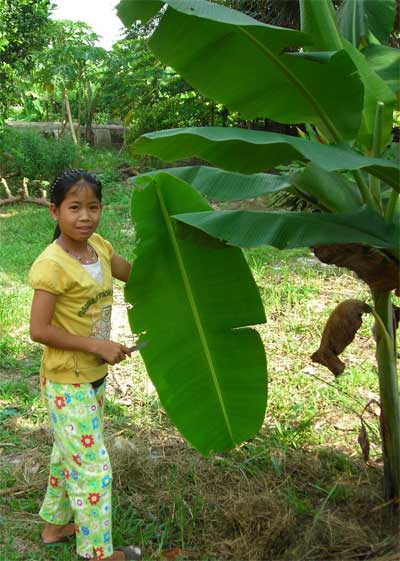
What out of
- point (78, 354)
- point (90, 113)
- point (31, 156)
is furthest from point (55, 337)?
point (90, 113)

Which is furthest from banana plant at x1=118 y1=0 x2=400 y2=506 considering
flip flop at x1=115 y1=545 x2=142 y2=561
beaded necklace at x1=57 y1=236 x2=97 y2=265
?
flip flop at x1=115 y1=545 x2=142 y2=561

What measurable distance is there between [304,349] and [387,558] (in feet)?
6.76

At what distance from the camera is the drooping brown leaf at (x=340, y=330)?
2266 mm

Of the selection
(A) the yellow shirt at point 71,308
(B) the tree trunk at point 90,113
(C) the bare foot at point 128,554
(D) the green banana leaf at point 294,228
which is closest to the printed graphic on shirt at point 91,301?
(A) the yellow shirt at point 71,308

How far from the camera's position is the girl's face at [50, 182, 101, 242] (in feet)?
7.61

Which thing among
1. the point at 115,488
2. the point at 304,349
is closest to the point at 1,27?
the point at 304,349

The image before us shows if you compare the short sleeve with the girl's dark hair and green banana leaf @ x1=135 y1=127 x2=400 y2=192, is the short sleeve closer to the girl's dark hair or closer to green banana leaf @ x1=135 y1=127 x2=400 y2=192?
the girl's dark hair

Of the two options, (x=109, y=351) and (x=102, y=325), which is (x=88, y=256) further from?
(x=109, y=351)

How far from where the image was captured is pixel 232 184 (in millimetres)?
2252

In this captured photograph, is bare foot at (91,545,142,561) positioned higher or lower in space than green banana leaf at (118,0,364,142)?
lower

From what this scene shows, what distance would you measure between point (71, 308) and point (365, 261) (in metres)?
1.05

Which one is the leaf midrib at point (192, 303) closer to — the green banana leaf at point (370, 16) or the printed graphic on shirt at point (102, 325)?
the printed graphic on shirt at point (102, 325)

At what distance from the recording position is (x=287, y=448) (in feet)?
10.4

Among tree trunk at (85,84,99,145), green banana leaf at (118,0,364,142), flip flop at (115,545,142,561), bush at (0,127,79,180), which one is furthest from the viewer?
tree trunk at (85,84,99,145)
